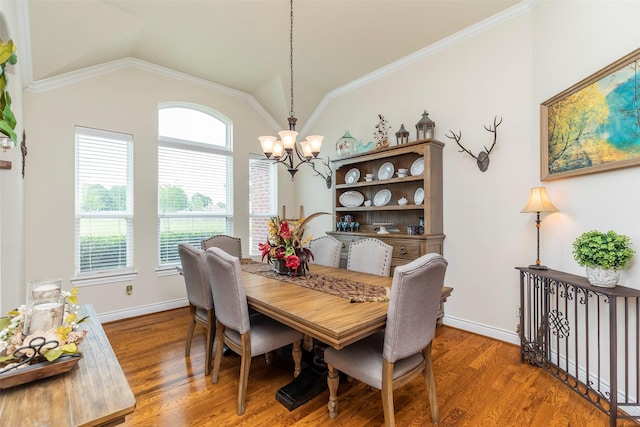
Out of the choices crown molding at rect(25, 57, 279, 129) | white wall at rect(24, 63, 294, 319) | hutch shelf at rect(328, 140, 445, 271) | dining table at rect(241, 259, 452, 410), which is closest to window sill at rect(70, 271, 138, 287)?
white wall at rect(24, 63, 294, 319)

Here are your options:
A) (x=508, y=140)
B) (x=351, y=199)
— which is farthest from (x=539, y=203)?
(x=351, y=199)

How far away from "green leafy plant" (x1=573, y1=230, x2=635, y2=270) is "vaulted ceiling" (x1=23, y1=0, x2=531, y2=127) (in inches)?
94.4

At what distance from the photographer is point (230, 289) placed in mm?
1997

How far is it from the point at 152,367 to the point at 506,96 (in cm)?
424

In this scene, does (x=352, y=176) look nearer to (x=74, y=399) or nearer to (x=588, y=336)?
(x=588, y=336)

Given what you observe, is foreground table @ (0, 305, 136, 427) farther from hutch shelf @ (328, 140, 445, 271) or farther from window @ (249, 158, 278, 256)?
window @ (249, 158, 278, 256)

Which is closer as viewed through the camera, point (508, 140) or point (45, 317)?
point (45, 317)

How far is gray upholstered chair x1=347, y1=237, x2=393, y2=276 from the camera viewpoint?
2.83 metres

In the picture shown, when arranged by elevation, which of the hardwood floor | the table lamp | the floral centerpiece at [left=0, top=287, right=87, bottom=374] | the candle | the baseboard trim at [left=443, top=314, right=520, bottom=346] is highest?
the table lamp

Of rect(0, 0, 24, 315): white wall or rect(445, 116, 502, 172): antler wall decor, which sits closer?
rect(0, 0, 24, 315): white wall

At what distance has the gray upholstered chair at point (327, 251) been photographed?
10.7ft

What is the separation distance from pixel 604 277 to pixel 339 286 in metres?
1.73

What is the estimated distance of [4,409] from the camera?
888 millimetres

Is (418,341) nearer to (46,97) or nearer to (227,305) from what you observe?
(227,305)
